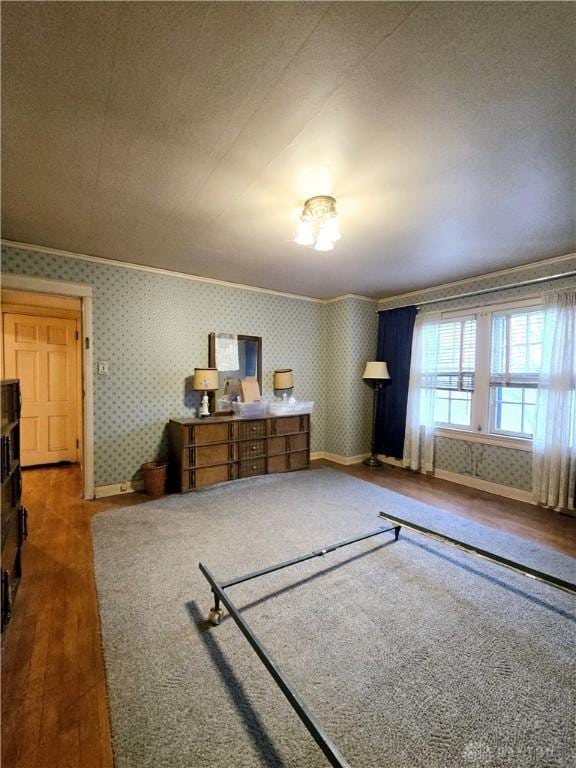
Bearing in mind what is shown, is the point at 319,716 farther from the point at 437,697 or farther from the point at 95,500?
the point at 95,500

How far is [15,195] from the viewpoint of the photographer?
2.11 metres

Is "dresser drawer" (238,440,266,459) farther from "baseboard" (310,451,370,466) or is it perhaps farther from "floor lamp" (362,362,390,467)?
"floor lamp" (362,362,390,467)

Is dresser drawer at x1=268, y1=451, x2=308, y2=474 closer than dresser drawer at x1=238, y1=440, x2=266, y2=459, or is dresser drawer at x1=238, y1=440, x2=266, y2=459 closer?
dresser drawer at x1=238, y1=440, x2=266, y2=459

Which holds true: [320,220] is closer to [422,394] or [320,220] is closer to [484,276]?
[484,276]

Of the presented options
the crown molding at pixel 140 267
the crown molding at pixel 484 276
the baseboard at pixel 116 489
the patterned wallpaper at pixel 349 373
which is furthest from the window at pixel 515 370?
the baseboard at pixel 116 489

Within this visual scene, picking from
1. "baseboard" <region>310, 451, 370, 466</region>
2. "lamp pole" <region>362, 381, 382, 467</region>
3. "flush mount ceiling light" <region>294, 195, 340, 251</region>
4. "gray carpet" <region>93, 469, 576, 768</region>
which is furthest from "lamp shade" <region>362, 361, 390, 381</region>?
"flush mount ceiling light" <region>294, 195, 340, 251</region>

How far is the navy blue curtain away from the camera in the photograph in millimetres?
4508

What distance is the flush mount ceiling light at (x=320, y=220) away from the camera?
211cm

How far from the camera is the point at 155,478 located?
134 inches

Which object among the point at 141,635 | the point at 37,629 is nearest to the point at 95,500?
the point at 37,629

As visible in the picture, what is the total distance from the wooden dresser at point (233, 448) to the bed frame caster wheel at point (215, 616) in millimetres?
1906

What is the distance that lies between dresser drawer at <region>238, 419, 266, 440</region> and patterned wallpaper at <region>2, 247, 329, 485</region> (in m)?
0.63

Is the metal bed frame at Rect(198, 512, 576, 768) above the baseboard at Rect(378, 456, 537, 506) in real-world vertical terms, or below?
above

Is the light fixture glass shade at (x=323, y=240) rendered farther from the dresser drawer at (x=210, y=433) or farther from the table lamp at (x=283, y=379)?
the table lamp at (x=283, y=379)
